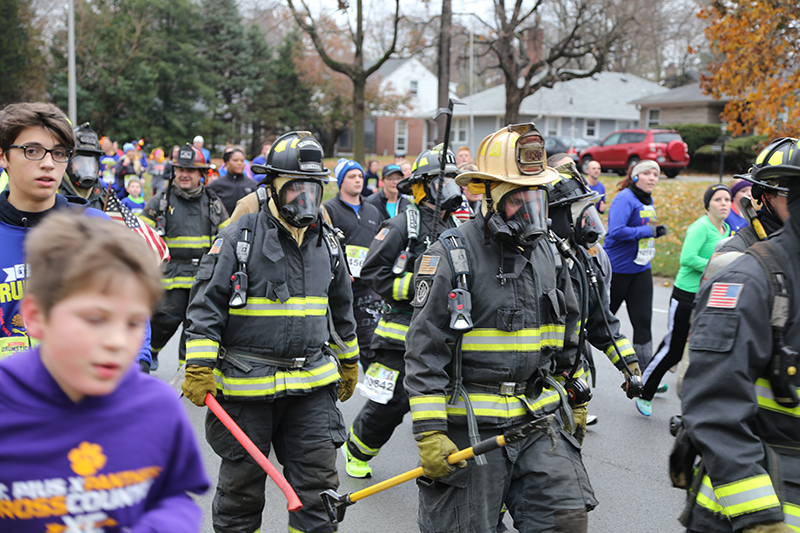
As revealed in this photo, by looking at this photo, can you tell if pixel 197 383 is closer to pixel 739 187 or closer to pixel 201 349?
pixel 201 349

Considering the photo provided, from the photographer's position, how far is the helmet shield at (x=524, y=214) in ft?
10.8

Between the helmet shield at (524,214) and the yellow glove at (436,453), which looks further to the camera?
the helmet shield at (524,214)

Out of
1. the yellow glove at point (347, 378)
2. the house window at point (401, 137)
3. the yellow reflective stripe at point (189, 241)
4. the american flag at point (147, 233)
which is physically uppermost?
the house window at point (401, 137)

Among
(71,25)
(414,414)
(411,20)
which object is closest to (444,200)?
(414,414)

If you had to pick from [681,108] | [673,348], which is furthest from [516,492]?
[681,108]

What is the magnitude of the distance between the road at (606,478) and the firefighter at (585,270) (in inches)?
43.1

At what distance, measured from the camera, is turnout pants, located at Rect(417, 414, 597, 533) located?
10.3 ft

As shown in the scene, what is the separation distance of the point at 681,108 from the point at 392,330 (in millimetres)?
42153

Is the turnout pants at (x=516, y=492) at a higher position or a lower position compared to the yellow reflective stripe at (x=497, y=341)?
lower

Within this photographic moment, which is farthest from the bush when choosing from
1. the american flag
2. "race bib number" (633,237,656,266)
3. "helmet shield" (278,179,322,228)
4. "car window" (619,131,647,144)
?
the american flag

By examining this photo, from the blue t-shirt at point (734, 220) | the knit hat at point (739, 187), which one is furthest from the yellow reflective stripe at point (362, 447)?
the blue t-shirt at point (734, 220)

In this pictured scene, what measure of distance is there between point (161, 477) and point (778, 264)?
203 centimetres

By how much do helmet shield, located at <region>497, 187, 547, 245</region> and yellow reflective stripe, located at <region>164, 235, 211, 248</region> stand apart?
4498mm

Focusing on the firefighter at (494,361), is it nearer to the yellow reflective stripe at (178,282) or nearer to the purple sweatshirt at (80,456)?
the purple sweatshirt at (80,456)
